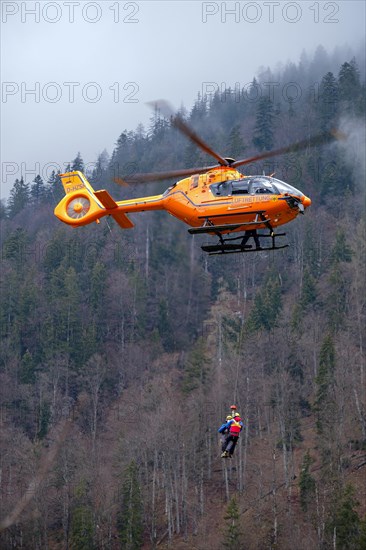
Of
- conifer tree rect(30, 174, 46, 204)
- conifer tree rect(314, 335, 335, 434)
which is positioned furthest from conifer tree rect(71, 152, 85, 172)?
conifer tree rect(314, 335, 335, 434)

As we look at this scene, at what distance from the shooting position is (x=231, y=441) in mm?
24703

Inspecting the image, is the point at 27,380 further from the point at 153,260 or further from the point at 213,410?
the point at 153,260

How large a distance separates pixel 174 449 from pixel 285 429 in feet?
20.2

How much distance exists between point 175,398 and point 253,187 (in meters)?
26.7

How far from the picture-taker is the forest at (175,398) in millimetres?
42312

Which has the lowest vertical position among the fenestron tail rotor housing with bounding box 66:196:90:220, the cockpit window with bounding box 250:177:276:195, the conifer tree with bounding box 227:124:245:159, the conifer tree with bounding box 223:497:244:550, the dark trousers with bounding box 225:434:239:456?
the conifer tree with bounding box 223:497:244:550

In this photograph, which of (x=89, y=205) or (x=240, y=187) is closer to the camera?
(x=240, y=187)

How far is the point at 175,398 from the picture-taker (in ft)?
160

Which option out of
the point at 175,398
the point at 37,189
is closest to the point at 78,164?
the point at 37,189

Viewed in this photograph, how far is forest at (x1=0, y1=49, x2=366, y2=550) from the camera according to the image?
4231cm

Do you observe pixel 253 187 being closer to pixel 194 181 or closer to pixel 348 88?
pixel 194 181

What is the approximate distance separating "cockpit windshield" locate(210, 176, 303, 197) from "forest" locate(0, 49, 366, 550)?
8.94 metres

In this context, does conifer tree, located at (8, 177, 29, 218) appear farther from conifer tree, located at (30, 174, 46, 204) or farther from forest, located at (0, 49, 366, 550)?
forest, located at (0, 49, 366, 550)

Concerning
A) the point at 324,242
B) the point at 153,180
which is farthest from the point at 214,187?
the point at 324,242
